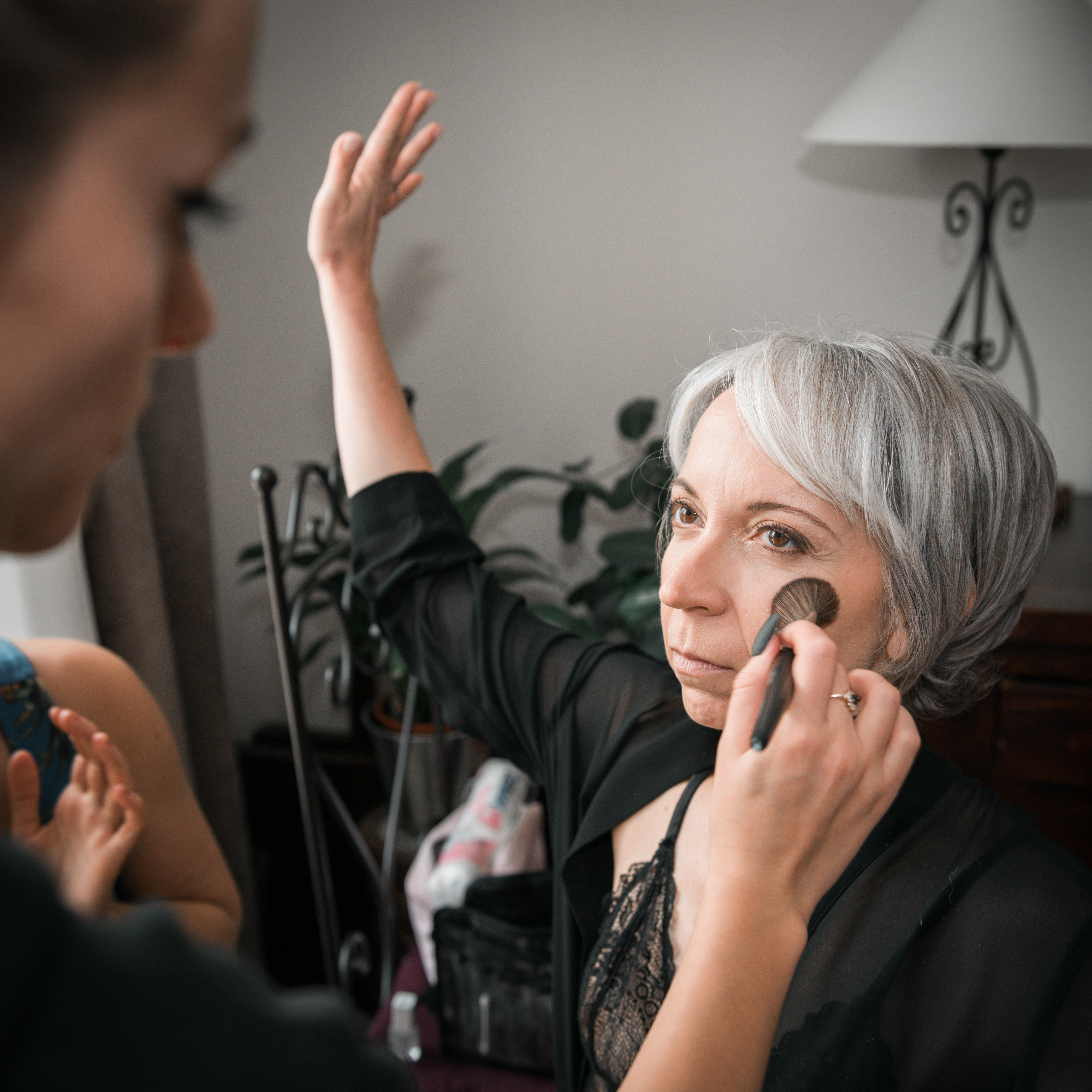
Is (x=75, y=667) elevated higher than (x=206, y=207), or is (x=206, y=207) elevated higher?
(x=206, y=207)

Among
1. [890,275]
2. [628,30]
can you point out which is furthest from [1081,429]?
[628,30]

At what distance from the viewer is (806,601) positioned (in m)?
0.87

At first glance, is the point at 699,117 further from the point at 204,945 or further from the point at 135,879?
the point at 204,945

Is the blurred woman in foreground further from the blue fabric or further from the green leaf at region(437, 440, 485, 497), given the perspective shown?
the green leaf at region(437, 440, 485, 497)

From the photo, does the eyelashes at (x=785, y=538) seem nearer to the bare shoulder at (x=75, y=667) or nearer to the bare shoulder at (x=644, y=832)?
the bare shoulder at (x=644, y=832)

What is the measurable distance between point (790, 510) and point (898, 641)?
0.56 ft

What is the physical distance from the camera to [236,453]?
89.7 inches

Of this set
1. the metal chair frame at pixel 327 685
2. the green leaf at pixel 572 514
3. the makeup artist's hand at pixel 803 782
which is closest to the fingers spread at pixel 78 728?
the metal chair frame at pixel 327 685

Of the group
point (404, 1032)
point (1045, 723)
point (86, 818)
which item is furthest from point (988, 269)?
point (86, 818)

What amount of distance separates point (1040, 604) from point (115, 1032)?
56.9 inches

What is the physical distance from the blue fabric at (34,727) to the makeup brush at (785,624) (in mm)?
780

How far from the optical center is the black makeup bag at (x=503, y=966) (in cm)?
126

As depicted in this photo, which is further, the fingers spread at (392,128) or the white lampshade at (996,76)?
the white lampshade at (996,76)

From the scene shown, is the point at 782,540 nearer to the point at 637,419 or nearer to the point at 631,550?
the point at 631,550
